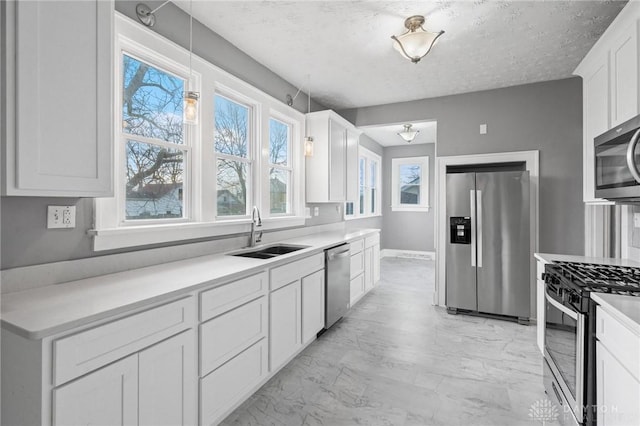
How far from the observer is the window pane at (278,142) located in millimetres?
3567

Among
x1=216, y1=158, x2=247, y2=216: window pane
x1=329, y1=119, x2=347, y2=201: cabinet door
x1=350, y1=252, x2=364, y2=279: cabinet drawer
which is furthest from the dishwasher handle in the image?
x1=216, y1=158, x2=247, y2=216: window pane

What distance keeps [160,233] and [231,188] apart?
955 millimetres

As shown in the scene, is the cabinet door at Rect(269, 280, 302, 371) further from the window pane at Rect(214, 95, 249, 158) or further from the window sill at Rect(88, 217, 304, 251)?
the window pane at Rect(214, 95, 249, 158)

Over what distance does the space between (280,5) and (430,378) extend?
301 centimetres

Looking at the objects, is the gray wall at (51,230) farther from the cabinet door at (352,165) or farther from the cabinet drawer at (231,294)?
the cabinet door at (352,165)

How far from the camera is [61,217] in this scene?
162cm

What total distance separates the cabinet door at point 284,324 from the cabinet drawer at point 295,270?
0.05m

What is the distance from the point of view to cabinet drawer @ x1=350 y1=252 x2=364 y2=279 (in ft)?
12.5

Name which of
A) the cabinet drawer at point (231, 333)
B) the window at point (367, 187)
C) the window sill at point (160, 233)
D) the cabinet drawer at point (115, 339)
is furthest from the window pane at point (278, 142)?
the window at point (367, 187)

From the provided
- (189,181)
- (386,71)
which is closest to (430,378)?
(189,181)

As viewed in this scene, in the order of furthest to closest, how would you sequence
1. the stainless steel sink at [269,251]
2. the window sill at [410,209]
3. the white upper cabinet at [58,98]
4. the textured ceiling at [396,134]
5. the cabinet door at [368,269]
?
the window sill at [410,209] < the textured ceiling at [396,134] < the cabinet door at [368,269] < the stainless steel sink at [269,251] < the white upper cabinet at [58,98]

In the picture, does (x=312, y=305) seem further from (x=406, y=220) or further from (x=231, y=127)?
(x=406, y=220)

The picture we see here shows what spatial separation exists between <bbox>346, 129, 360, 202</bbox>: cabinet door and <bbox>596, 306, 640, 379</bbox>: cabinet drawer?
3322mm

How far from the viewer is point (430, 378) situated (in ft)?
7.95
